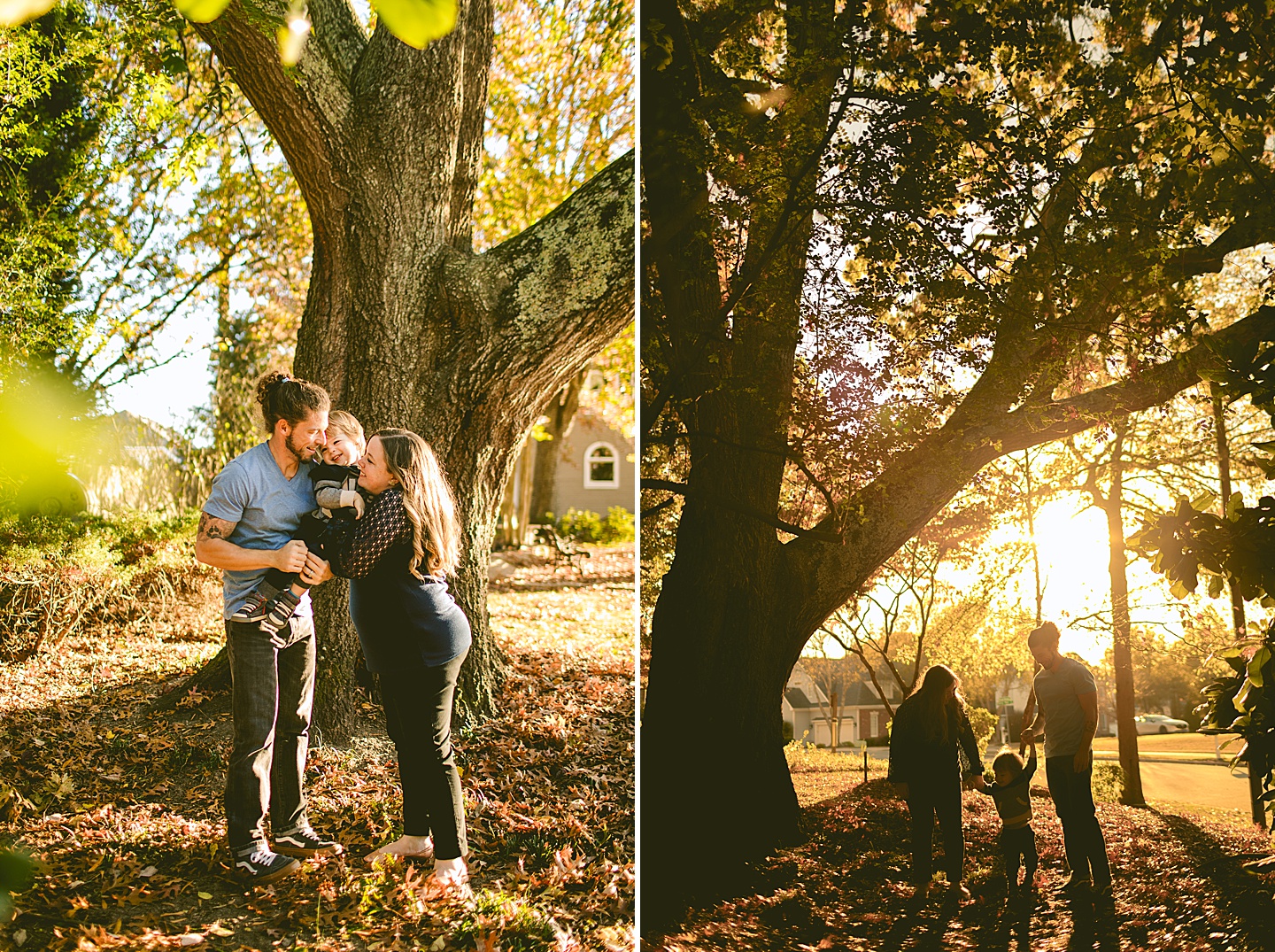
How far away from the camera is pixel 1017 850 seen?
6.08 feet

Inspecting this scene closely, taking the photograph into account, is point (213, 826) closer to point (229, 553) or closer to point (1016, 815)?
point (229, 553)

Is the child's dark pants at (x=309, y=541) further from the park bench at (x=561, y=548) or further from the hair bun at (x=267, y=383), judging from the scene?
the park bench at (x=561, y=548)

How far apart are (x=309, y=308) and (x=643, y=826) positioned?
5.84 ft

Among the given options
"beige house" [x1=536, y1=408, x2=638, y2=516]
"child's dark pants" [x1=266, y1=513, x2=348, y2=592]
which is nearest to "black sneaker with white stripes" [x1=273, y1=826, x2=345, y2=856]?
"child's dark pants" [x1=266, y1=513, x2=348, y2=592]

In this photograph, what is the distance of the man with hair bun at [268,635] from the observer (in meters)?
1.84

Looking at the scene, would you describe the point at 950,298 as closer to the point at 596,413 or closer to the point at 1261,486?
the point at 1261,486

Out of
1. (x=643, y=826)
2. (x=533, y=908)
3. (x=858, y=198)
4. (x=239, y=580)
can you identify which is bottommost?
(x=533, y=908)

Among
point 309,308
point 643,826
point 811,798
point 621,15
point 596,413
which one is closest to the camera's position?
point 811,798

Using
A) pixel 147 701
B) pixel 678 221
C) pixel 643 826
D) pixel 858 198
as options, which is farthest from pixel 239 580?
pixel 858 198

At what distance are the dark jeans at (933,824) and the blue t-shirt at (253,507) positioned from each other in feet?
5.24

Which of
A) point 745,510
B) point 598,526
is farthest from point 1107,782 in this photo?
point 598,526

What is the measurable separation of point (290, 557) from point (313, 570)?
64 mm

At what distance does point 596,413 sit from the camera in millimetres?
9523

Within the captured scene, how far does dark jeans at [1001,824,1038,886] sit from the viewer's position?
1.85 meters
